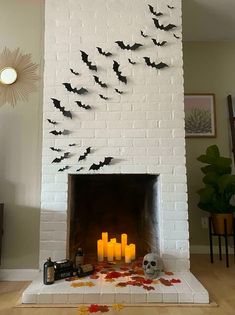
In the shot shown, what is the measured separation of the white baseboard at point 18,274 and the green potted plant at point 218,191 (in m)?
1.68

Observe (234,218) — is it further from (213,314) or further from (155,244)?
(213,314)

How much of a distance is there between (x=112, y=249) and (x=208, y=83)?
2.15 m

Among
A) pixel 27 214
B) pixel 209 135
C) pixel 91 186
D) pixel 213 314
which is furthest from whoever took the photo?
pixel 209 135

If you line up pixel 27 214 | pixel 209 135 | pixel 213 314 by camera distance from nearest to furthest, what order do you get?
pixel 213 314
pixel 27 214
pixel 209 135

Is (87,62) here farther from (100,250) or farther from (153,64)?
(100,250)

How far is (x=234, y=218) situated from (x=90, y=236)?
4.53 feet

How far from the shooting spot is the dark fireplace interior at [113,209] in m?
2.63

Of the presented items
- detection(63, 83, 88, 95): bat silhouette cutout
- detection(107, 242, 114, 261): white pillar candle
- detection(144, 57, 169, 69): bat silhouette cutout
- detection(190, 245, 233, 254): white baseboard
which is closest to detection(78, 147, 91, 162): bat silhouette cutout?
detection(63, 83, 88, 95): bat silhouette cutout

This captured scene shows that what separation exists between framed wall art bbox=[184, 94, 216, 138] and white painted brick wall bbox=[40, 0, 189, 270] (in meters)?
0.84

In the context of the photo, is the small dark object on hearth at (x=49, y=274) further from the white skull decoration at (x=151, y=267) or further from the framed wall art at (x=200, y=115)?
the framed wall art at (x=200, y=115)

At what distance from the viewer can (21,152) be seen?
2.40 meters

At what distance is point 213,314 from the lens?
163 centimetres

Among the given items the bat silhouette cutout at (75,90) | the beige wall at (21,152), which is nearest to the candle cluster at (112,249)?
the beige wall at (21,152)

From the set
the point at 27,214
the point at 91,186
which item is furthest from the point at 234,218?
the point at 27,214
